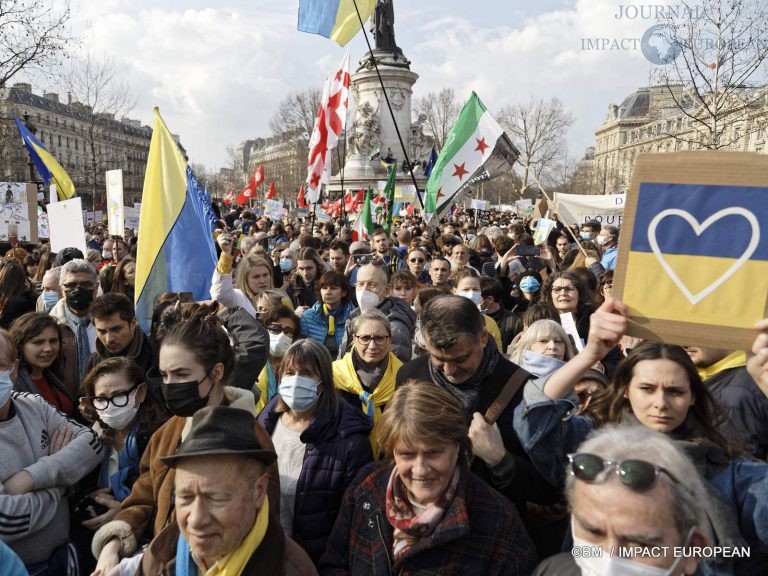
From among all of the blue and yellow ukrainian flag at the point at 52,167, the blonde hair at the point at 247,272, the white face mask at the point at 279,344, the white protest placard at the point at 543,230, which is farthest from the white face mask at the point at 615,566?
the blue and yellow ukrainian flag at the point at 52,167

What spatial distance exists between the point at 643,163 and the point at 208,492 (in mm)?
1785

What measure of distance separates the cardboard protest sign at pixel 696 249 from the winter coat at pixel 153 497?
4.87 feet

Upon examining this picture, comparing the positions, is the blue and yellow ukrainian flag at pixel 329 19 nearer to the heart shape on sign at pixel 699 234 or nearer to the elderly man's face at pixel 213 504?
the heart shape on sign at pixel 699 234

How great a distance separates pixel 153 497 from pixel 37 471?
54 cm

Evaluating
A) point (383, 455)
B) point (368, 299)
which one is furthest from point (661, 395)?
point (368, 299)

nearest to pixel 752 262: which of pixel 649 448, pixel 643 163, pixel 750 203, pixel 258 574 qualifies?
pixel 750 203

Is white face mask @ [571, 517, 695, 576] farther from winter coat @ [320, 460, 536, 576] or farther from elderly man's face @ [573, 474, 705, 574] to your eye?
winter coat @ [320, 460, 536, 576]

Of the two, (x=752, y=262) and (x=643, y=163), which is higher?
(x=643, y=163)

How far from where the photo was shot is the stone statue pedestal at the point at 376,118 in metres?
35.2

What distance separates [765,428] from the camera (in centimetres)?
235

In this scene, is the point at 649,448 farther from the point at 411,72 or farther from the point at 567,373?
the point at 411,72

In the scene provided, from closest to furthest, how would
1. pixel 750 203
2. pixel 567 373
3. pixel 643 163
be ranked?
pixel 750 203 → pixel 643 163 → pixel 567 373

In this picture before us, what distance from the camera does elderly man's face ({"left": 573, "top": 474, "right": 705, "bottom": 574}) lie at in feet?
4.83

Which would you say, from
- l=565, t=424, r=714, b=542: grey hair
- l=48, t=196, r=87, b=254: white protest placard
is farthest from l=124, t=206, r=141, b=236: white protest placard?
l=565, t=424, r=714, b=542: grey hair
